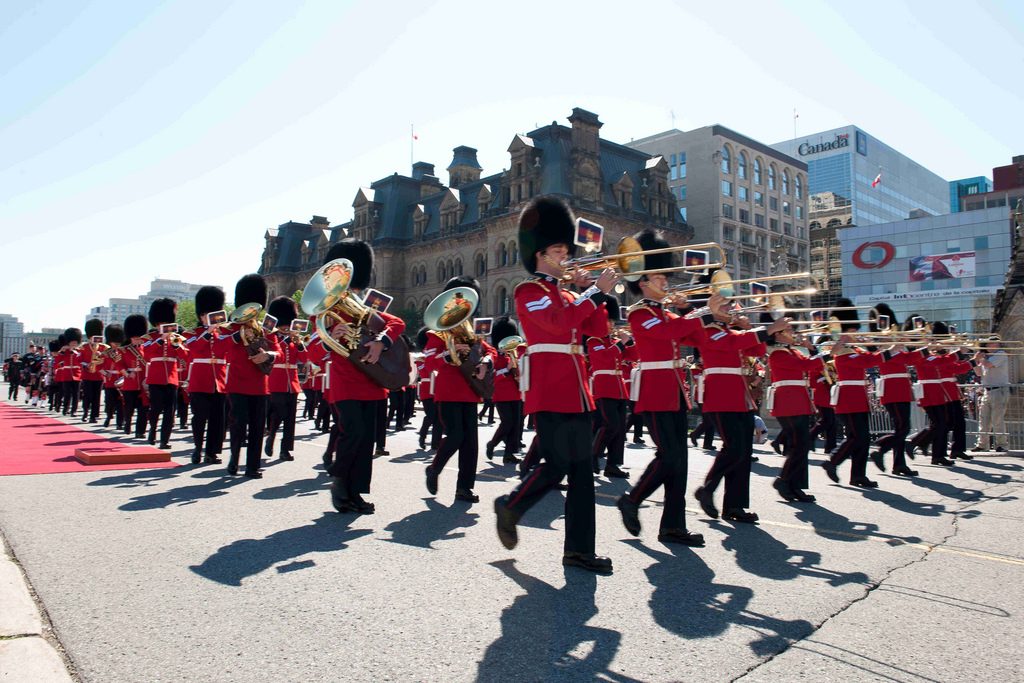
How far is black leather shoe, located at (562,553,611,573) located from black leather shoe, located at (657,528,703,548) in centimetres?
108

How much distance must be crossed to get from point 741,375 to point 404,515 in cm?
313

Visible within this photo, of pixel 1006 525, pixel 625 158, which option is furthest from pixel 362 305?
pixel 625 158

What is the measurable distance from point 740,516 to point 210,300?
850 cm

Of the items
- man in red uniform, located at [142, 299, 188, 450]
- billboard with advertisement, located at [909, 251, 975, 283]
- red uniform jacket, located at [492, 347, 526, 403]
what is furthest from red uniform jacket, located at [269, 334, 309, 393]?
billboard with advertisement, located at [909, 251, 975, 283]

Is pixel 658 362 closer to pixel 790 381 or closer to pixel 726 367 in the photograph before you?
pixel 726 367

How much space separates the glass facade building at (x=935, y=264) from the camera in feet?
187

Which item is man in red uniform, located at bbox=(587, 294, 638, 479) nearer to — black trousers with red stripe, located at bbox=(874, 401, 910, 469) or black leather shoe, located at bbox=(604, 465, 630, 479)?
black leather shoe, located at bbox=(604, 465, 630, 479)

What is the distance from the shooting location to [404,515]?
6.70m

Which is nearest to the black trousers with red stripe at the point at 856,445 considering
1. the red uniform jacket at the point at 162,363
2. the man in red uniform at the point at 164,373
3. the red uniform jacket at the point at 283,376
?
the red uniform jacket at the point at 283,376

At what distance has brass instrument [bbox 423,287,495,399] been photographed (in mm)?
7320

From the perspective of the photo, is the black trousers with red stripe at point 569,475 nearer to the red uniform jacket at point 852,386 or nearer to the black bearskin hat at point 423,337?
the black bearskin hat at point 423,337

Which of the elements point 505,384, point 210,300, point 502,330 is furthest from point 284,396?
point 502,330

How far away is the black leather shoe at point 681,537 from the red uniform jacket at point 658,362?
895 millimetres

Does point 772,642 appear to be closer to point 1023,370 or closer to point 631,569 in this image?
point 631,569
